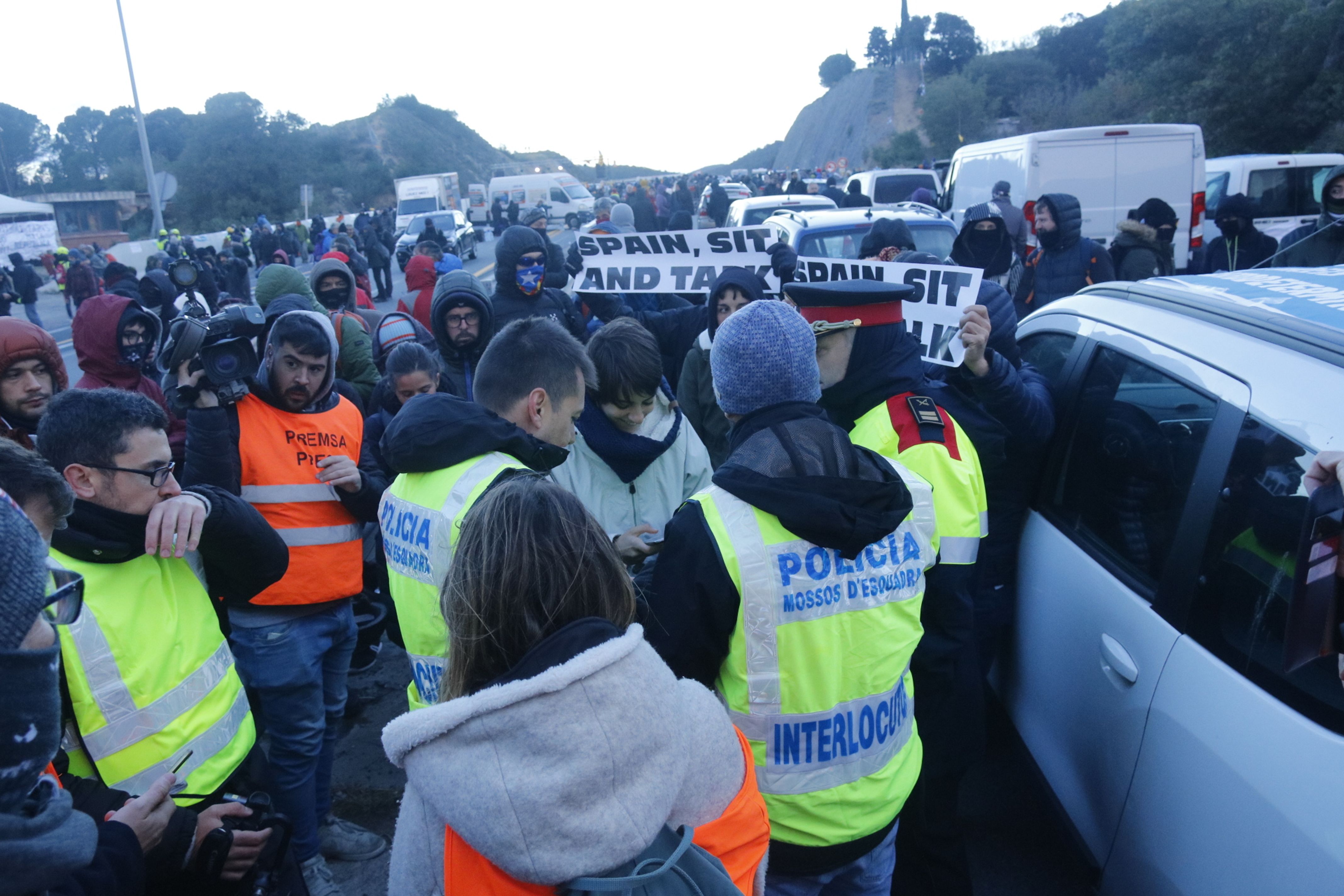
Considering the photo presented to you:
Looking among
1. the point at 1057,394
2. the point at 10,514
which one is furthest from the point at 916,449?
the point at 10,514

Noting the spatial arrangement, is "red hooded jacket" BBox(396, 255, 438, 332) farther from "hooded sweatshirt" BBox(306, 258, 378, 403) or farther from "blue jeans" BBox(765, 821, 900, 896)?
"blue jeans" BBox(765, 821, 900, 896)

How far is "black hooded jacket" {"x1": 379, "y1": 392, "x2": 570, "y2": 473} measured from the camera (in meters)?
2.14

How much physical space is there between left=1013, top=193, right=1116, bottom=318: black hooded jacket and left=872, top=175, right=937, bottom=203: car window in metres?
9.45

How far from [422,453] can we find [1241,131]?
2777 cm

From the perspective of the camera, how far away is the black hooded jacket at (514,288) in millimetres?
5625

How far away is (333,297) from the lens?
20.5 feet

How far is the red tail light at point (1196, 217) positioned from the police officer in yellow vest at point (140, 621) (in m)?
10.3

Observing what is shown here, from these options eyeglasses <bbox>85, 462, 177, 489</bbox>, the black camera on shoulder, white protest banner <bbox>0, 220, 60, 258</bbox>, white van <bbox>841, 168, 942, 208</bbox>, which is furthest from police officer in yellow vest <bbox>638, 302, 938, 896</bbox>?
white protest banner <bbox>0, 220, 60, 258</bbox>

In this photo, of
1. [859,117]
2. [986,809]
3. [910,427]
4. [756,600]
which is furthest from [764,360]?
[859,117]

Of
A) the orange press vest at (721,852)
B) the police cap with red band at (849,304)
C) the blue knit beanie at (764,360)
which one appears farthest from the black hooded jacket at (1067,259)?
the orange press vest at (721,852)

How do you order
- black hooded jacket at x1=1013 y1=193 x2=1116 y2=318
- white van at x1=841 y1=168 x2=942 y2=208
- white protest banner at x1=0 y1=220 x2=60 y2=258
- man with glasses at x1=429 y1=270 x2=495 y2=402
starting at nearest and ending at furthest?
1. man with glasses at x1=429 y1=270 x2=495 y2=402
2. black hooded jacket at x1=1013 y1=193 x2=1116 y2=318
3. white van at x1=841 y1=168 x2=942 y2=208
4. white protest banner at x1=0 y1=220 x2=60 y2=258

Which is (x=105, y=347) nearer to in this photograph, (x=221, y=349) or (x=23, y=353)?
(x=23, y=353)

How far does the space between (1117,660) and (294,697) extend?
2.56m

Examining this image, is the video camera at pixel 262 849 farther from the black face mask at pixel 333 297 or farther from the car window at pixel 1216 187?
the car window at pixel 1216 187
